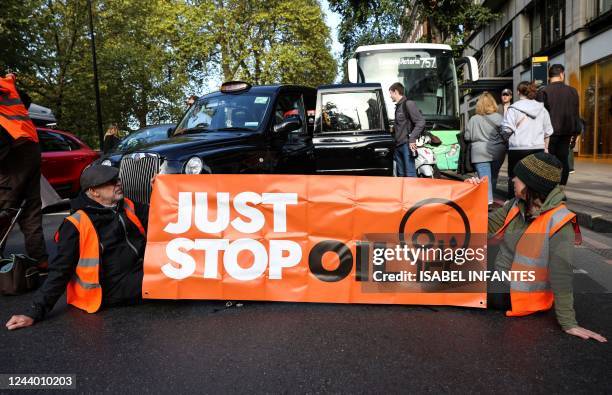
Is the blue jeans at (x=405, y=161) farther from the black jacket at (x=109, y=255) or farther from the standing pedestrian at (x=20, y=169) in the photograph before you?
the standing pedestrian at (x=20, y=169)

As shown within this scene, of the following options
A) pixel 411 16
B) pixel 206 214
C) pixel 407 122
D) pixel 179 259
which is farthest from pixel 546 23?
pixel 179 259

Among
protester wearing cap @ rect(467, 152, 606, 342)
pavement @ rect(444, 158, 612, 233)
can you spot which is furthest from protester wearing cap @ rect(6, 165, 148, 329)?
pavement @ rect(444, 158, 612, 233)

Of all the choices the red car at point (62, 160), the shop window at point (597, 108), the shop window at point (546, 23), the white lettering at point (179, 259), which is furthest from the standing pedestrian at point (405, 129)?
the shop window at point (546, 23)

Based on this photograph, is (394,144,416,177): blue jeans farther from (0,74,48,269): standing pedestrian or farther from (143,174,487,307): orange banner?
(0,74,48,269): standing pedestrian

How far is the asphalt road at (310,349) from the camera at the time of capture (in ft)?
8.64

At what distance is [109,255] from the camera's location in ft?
12.7

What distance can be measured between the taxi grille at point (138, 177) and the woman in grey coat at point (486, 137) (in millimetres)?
4819

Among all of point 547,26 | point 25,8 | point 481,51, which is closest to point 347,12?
point 547,26

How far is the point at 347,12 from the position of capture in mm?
22719

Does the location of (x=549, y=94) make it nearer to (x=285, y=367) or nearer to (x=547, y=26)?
(x=285, y=367)

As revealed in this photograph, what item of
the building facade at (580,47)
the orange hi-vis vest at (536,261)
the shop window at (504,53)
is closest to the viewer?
the orange hi-vis vest at (536,261)

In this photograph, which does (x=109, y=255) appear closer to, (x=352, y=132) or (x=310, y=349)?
(x=310, y=349)

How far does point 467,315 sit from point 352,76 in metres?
10.3

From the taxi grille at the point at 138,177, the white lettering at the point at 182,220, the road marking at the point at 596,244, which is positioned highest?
the taxi grille at the point at 138,177
